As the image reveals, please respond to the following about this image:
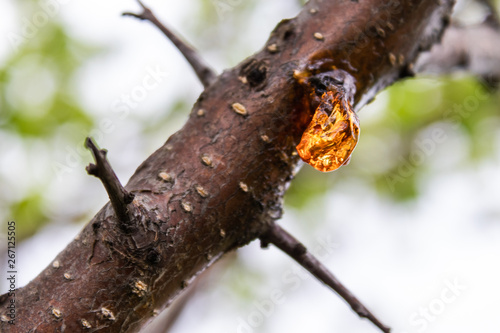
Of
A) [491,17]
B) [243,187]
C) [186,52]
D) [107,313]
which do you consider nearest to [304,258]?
[243,187]

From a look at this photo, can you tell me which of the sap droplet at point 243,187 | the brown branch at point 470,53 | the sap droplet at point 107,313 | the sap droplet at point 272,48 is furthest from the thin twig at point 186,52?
the brown branch at point 470,53

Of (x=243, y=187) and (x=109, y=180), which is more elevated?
(x=109, y=180)

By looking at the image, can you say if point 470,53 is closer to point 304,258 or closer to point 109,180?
point 304,258

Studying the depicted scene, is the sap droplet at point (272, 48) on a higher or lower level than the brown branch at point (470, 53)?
higher

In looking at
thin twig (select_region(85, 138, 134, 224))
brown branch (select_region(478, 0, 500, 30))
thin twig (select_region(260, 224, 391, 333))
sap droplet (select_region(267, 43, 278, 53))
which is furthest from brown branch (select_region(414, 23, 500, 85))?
thin twig (select_region(85, 138, 134, 224))

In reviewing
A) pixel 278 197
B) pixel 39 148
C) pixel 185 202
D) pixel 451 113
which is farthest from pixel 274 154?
pixel 451 113

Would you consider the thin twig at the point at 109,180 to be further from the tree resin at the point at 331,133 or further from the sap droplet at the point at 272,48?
the sap droplet at the point at 272,48

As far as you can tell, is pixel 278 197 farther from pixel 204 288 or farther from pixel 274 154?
pixel 204 288
